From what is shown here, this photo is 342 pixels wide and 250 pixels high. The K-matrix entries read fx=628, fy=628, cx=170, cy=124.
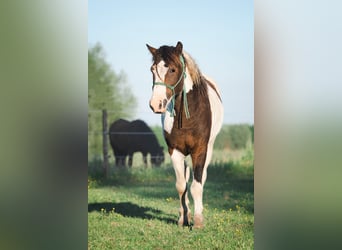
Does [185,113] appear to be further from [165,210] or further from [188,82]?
[165,210]

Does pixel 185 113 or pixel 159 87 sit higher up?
pixel 159 87

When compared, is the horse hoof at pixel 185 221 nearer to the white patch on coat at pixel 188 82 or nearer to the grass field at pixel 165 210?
the grass field at pixel 165 210

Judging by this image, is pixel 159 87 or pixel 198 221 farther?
pixel 198 221

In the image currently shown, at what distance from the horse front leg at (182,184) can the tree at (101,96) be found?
1.74 feet

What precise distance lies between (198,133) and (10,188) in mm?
1477

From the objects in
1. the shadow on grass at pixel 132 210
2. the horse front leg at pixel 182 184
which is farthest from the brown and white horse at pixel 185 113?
the shadow on grass at pixel 132 210

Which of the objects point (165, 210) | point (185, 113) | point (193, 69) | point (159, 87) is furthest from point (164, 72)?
point (165, 210)

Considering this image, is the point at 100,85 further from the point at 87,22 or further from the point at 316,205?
the point at 316,205

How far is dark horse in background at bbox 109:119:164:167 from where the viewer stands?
522 cm

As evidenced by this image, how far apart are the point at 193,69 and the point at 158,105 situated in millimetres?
390

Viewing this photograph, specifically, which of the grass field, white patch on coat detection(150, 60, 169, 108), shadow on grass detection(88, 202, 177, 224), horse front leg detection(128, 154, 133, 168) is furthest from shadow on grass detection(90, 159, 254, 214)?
white patch on coat detection(150, 60, 169, 108)

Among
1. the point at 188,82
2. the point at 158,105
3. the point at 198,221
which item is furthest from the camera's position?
the point at 198,221

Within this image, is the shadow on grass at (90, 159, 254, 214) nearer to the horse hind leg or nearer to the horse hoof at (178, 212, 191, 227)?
the horse hind leg

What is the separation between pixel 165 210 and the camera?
5016mm
